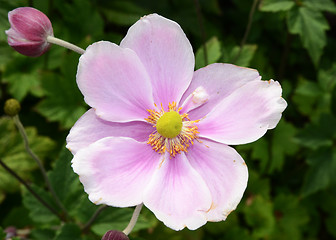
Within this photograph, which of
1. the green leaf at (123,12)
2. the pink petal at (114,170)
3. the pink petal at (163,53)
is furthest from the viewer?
the green leaf at (123,12)

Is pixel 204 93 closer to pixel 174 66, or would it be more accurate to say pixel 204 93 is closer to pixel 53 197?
pixel 174 66

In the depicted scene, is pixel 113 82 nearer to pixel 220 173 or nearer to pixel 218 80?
pixel 218 80

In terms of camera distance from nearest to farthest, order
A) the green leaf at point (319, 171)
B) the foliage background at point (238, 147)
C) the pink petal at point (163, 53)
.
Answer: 1. the pink petal at point (163, 53)
2. the foliage background at point (238, 147)
3. the green leaf at point (319, 171)

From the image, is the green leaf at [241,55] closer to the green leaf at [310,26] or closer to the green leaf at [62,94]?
the green leaf at [310,26]

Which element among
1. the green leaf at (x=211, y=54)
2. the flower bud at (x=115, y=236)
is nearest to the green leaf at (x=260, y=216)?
the green leaf at (x=211, y=54)

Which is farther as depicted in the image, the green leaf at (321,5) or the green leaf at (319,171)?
the green leaf at (319,171)

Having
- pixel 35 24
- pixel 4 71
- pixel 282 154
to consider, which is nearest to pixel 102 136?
pixel 35 24

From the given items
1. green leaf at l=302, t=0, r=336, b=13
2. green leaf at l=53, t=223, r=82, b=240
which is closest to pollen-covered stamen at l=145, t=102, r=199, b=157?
green leaf at l=53, t=223, r=82, b=240
